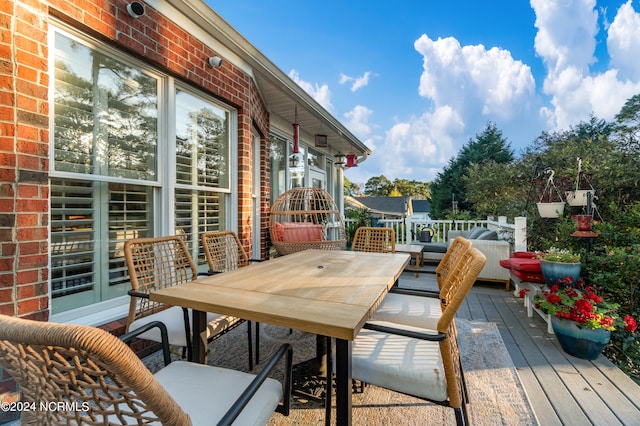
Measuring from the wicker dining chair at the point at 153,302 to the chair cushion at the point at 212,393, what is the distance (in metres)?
0.32

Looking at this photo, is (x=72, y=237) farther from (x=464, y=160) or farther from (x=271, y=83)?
(x=464, y=160)

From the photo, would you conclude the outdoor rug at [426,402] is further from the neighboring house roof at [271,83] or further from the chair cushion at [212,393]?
the neighboring house roof at [271,83]

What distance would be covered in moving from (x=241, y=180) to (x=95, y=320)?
186 centimetres

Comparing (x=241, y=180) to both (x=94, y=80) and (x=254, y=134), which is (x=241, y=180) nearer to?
(x=254, y=134)

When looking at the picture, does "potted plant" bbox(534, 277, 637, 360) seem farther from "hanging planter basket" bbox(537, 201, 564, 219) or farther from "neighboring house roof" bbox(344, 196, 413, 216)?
"neighboring house roof" bbox(344, 196, 413, 216)

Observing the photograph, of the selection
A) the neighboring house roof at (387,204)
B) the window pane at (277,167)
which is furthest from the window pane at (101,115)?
the neighboring house roof at (387,204)

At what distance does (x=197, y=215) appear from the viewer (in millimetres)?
2889

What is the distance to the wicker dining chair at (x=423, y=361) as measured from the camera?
45.0 inches

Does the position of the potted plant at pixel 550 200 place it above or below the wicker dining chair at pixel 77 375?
above

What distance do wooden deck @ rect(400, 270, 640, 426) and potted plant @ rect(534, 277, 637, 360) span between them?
0.11 meters

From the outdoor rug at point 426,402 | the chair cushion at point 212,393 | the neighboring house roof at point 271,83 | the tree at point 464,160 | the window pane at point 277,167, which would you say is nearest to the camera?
the chair cushion at point 212,393

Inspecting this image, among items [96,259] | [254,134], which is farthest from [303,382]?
[254,134]

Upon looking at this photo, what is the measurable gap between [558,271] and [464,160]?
13.2 m

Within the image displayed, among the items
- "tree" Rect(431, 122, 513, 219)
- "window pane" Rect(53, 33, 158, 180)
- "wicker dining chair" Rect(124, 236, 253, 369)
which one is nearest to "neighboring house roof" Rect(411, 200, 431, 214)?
"tree" Rect(431, 122, 513, 219)
